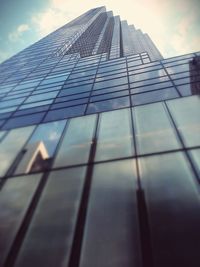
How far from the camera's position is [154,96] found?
11883 millimetres

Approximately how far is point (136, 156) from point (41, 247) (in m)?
3.70

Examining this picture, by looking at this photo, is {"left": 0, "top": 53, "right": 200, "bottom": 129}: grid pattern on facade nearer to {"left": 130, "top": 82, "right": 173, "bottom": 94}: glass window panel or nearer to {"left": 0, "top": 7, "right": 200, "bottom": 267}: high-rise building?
{"left": 130, "top": 82, "right": 173, "bottom": 94}: glass window panel

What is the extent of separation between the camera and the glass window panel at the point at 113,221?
14.6 feet

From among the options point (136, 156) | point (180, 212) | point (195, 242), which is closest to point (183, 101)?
point (136, 156)

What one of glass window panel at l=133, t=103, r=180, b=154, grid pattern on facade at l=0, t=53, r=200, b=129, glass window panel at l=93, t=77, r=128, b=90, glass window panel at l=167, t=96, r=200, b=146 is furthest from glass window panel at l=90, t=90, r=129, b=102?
glass window panel at l=167, t=96, r=200, b=146

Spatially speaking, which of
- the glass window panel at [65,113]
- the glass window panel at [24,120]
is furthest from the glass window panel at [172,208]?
the glass window panel at [24,120]

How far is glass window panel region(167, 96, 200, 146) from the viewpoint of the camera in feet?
24.4

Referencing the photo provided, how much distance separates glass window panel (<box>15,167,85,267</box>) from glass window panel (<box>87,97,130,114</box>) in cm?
529

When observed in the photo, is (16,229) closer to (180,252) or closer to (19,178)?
(19,178)

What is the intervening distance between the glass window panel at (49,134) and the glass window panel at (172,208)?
381cm

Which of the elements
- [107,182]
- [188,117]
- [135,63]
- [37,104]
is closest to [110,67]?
[135,63]

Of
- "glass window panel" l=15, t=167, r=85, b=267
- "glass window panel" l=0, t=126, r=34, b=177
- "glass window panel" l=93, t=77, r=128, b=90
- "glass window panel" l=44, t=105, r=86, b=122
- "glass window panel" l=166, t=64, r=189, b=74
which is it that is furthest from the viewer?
"glass window panel" l=93, t=77, r=128, b=90

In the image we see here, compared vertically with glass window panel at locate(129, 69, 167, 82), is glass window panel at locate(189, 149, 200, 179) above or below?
below

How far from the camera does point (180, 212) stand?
5.00m
